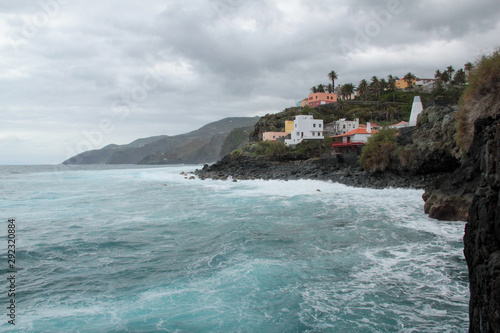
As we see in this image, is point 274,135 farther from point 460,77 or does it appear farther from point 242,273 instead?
point 242,273

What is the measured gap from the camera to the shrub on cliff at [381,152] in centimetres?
2608

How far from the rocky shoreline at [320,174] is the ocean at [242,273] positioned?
26.8 feet

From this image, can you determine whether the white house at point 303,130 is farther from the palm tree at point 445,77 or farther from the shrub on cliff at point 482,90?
the shrub on cliff at point 482,90

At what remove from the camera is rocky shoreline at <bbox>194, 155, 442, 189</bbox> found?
76.4 feet

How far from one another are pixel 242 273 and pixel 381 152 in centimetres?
2176

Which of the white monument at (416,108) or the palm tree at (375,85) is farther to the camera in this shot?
the palm tree at (375,85)

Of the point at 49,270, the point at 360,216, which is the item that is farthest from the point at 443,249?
the point at 49,270

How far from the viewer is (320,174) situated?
31.0 metres

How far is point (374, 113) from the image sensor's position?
190ft

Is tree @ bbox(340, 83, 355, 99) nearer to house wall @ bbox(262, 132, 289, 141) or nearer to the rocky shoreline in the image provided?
house wall @ bbox(262, 132, 289, 141)

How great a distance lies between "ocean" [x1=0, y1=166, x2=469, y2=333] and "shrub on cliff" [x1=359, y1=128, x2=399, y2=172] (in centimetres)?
1111

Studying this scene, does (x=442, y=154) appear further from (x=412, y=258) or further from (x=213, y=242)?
(x=213, y=242)

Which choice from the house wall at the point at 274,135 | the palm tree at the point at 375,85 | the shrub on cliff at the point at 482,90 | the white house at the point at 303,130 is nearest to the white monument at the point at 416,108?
Answer: the shrub on cliff at the point at 482,90

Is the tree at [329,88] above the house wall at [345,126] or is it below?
above
